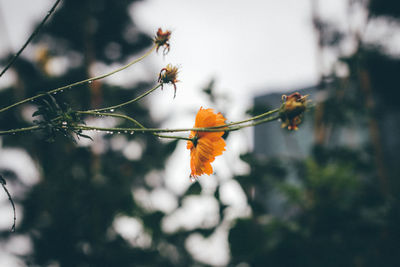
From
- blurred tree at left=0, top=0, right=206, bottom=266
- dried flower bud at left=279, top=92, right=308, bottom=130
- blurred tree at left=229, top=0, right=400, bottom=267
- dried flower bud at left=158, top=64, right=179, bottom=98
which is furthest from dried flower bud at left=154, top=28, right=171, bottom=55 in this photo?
blurred tree at left=229, top=0, right=400, bottom=267

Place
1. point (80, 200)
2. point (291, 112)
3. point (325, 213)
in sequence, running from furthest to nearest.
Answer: point (80, 200) < point (325, 213) < point (291, 112)

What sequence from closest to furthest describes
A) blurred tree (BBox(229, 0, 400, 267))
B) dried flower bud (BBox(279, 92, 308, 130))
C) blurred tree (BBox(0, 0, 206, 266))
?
dried flower bud (BBox(279, 92, 308, 130)) < blurred tree (BBox(229, 0, 400, 267)) < blurred tree (BBox(0, 0, 206, 266))

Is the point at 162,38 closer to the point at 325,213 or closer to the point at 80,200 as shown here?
the point at 325,213

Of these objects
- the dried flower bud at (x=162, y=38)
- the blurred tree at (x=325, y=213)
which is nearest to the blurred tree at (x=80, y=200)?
the blurred tree at (x=325, y=213)

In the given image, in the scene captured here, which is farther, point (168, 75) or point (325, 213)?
point (325, 213)

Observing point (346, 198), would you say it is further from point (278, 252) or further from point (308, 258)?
point (278, 252)

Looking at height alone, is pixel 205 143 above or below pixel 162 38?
below

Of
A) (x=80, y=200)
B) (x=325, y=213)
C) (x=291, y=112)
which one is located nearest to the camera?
(x=291, y=112)

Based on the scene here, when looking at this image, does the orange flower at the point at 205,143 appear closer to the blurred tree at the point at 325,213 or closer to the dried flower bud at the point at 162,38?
the dried flower bud at the point at 162,38

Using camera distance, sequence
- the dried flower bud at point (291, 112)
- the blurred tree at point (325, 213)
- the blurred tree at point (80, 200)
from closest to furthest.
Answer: the dried flower bud at point (291, 112)
the blurred tree at point (325, 213)
the blurred tree at point (80, 200)

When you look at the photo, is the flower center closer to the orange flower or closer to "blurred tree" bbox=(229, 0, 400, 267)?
the orange flower

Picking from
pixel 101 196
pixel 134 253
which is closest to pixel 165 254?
pixel 134 253

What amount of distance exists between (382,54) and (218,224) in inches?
75.5

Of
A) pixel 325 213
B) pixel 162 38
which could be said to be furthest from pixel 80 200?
pixel 162 38
